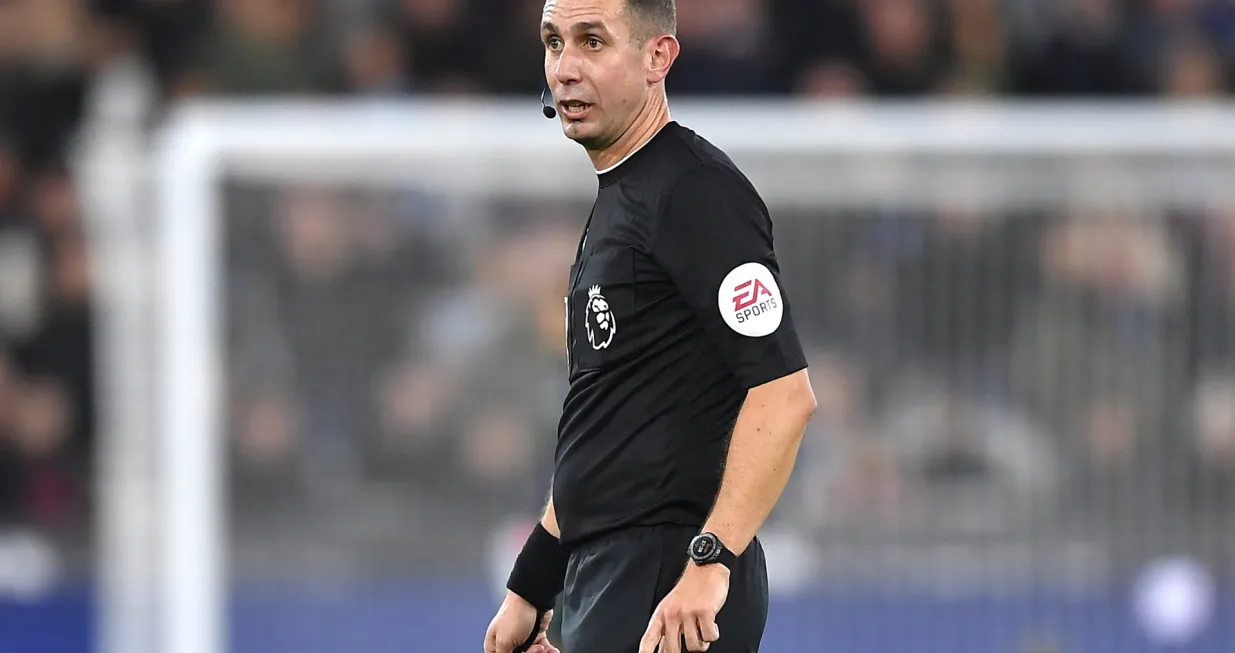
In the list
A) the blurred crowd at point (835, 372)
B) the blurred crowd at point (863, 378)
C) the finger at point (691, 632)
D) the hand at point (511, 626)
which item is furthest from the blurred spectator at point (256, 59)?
the finger at point (691, 632)

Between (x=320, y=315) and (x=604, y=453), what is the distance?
458 cm

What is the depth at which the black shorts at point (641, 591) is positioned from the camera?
12.3ft

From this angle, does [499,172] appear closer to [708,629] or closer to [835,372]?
[835,372]

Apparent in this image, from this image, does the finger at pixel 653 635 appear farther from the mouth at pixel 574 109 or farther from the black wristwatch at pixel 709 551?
the mouth at pixel 574 109

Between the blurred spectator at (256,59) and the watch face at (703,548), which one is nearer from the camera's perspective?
the watch face at (703,548)

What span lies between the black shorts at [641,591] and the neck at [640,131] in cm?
74

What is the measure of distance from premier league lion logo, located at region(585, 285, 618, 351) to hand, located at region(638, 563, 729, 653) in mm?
511

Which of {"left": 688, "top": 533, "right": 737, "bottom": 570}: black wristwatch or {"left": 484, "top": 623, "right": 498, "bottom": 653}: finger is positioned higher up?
{"left": 688, "top": 533, "right": 737, "bottom": 570}: black wristwatch

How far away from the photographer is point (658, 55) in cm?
386

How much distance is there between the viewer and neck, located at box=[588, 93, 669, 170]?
3879 mm

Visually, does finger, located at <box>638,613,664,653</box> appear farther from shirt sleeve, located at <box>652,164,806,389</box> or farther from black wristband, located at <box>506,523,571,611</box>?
black wristband, located at <box>506,523,571,611</box>

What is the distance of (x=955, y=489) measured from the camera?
7.94 metres

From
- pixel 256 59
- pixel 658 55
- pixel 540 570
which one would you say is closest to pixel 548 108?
pixel 658 55

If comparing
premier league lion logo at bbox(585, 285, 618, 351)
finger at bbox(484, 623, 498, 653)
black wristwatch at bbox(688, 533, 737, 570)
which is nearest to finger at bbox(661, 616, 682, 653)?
black wristwatch at bbox(688, 533, 737, 570)
